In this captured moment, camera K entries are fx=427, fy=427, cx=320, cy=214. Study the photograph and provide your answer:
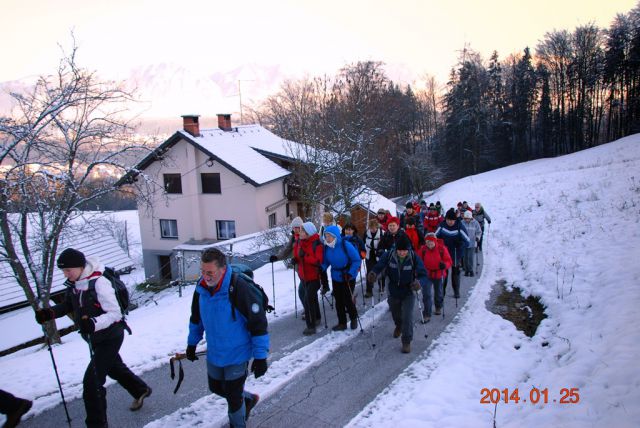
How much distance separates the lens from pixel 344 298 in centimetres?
766

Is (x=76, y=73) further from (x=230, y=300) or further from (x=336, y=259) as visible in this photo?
(x=230, y=300)

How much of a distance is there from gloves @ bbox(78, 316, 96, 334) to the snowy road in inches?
52.9

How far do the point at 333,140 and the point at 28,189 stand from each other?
49.9 ft

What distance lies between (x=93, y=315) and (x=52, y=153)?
256 inches

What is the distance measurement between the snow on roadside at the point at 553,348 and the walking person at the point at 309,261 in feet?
6.71

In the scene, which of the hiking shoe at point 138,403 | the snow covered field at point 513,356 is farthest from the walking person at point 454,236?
the hiking shoe at point 138,403

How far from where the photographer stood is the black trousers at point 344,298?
7535 millimetres

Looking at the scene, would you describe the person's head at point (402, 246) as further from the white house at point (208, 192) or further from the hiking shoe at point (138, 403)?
the white house at point (208, 192)

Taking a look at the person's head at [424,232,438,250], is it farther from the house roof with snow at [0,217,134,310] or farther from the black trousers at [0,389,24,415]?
the house roof with snow at [0,217,134,310]

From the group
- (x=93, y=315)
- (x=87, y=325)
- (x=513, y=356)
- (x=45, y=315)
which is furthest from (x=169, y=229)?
(x=513, y=356)

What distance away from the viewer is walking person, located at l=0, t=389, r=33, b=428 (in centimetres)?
481

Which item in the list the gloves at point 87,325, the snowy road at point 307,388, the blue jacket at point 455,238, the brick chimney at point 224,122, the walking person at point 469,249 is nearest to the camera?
the gloves at point 87,325

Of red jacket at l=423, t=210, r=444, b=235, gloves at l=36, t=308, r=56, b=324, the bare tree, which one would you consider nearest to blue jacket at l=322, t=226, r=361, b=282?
gloves at l=36, t=308, r=56, b=324

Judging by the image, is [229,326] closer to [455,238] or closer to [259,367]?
[259,367]
